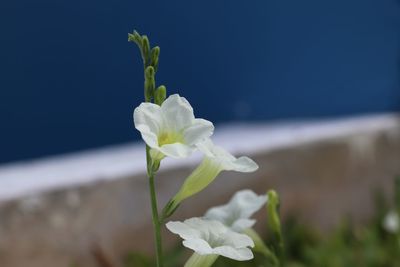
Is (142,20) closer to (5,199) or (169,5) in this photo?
(169,5)

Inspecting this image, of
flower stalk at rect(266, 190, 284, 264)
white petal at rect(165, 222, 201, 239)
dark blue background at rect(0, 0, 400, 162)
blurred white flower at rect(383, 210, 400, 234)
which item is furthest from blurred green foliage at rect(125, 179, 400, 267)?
white petal at rect(165, 222, 201, 239)

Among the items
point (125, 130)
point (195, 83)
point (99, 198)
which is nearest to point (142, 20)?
point (195, 83)

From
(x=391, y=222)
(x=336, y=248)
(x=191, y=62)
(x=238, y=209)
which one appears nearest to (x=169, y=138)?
(x=238, y=209)

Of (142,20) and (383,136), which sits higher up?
(142,20)

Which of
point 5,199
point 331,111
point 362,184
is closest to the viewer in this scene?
point 5,199

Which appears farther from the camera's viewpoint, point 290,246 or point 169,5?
point 169,5

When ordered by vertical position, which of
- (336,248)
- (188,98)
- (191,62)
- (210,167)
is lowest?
(336,248)

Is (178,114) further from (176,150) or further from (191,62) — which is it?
(191,62)
